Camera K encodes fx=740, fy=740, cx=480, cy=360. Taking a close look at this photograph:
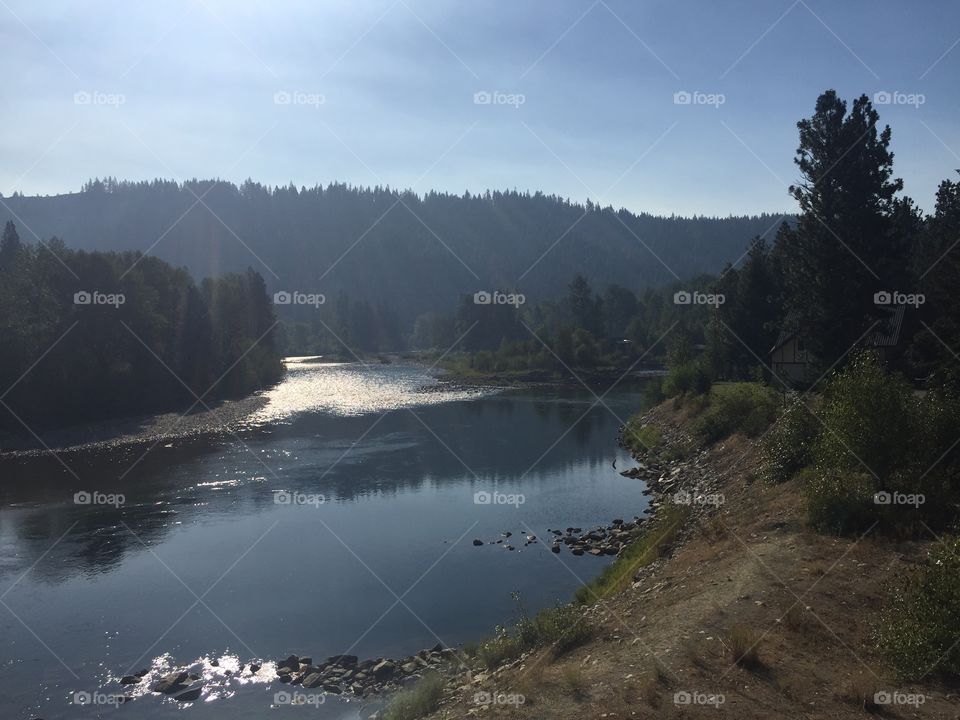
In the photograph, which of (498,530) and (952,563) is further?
(498,530)

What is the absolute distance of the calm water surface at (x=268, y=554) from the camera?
14.9m

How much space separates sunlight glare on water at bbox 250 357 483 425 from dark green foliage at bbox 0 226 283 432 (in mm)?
5671

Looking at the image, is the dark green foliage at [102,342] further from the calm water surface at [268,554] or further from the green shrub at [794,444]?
the green shrub at [794,444]

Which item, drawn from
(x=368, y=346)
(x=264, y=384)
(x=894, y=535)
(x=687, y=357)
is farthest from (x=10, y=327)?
(x=368, y=346)

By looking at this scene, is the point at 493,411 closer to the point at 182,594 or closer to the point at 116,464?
the point at 116,464

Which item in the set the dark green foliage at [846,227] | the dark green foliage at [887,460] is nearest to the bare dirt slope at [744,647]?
the dark green foliage at [887,460]

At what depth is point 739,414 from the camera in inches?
1220

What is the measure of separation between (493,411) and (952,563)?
149 feet

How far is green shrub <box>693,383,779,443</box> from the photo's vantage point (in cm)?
2839

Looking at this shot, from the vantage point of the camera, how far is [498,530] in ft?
76.5

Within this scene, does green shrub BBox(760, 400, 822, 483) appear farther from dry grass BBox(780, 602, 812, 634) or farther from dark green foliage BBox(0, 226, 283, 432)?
dark green foliage BBox(0, 226, 283, 432)

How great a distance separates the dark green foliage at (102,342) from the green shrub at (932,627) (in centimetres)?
4329

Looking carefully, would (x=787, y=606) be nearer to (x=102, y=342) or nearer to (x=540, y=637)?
(x=540, y=637)

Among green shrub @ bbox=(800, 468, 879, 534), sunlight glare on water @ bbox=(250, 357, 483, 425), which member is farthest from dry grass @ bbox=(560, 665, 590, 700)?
sunlight glare on water @ bbox=(250, 357, 483, 425)
